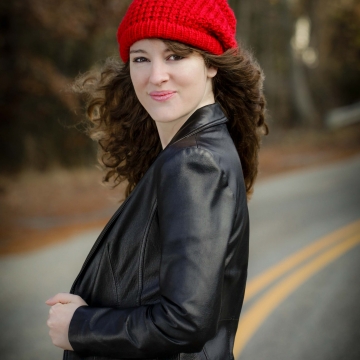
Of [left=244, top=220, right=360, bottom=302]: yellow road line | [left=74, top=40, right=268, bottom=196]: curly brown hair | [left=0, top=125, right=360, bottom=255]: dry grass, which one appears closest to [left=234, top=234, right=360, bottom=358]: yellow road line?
[left=244, top=220, right=360, bottom=302]: yellow road line

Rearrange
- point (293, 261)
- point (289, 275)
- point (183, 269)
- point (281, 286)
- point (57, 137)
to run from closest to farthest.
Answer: point (183, 269) < point (281, 286) < point (289, 275) < point (293, 261) < point (57, 137)

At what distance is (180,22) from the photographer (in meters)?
1.77

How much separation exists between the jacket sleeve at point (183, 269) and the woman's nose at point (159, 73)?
1.06 ft

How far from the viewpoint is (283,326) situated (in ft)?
15.8

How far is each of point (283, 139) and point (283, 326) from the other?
504 inches

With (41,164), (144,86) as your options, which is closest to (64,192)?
(41,164)

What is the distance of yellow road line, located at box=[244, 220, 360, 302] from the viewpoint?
5656 millimetres

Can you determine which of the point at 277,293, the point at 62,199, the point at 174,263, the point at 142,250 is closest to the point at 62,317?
the point at 142,250

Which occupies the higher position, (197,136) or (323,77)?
(197,136)

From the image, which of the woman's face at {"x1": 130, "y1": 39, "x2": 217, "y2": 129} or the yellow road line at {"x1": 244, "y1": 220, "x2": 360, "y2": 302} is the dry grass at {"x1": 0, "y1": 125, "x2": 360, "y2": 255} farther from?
the woman's face at {"x1": 130, "y1": 39, "x2": 217, "y2": 129}

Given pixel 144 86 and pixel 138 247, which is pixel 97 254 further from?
pixel 144 86

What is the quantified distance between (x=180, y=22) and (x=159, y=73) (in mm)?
171

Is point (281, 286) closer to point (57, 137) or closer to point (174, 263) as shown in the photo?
point (174, 263)

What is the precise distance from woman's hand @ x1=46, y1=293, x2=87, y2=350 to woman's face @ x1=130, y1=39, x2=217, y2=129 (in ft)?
2.13
